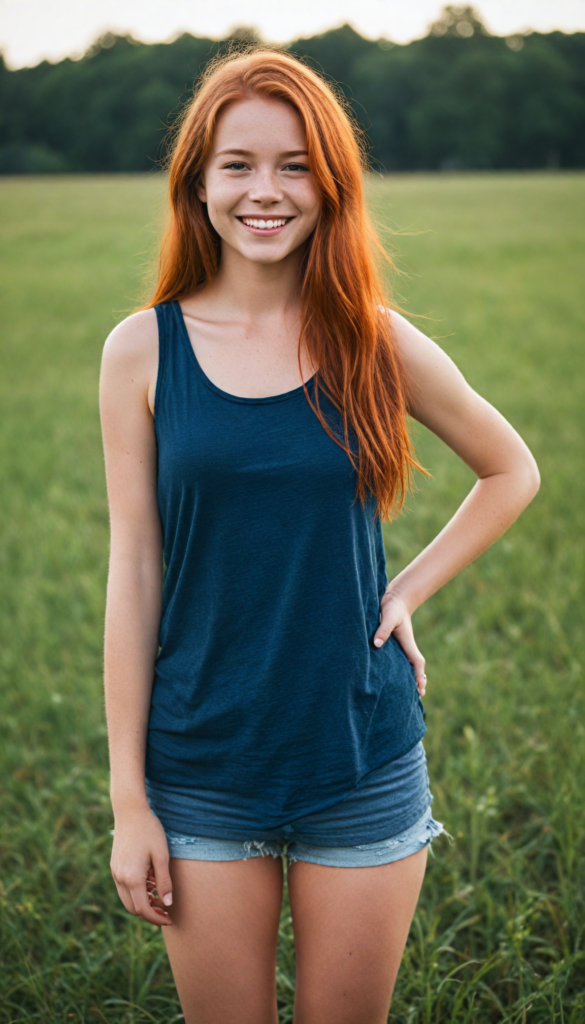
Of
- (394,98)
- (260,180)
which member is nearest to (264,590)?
(260,180)

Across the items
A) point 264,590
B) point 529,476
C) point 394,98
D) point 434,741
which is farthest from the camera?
point 394,98

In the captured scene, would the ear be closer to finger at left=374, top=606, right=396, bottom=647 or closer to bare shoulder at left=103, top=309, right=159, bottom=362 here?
bare shoulder at left=103, top=309, right=159, bottom=362

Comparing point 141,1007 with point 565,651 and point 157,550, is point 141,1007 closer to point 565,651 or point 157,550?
point 157,550

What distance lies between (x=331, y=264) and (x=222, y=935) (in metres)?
1.12

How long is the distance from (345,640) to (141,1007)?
133cm

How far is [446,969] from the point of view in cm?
213

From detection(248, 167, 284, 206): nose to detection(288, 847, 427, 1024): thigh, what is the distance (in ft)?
3.55

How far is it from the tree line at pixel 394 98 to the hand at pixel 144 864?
155 feet

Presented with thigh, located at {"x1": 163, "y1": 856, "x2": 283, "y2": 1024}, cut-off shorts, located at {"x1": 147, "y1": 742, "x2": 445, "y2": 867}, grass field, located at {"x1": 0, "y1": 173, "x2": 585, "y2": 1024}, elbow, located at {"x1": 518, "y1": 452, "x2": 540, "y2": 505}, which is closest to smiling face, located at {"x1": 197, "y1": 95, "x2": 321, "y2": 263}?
grass field, located at {"x1": 0, "y1": 173, "x2": 585, "y2": 1024}

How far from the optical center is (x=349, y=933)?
1.33 m

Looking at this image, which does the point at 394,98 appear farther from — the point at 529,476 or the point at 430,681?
the point at 529,476

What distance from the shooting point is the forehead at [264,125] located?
4.33 ft

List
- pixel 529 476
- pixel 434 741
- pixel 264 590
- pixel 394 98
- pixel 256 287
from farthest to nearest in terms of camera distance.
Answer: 1. pixel 394 98
2. pixel 434 741
3. pixel 529 476
4. pixel 256 287
5. pixel 264 590

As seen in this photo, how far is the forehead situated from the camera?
1.32 meters
